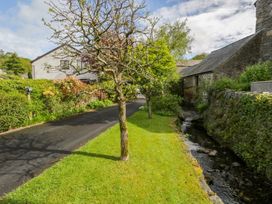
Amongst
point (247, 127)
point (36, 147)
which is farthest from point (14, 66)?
point (247, 127)

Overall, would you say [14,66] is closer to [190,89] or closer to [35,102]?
[35,102]

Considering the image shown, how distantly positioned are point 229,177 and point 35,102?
1079 cm

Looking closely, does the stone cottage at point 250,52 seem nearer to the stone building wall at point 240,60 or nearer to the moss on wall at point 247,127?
the stone building wall at point 240,60

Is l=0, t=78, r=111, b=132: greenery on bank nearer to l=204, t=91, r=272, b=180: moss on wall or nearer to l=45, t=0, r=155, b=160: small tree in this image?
l=45, t=0, r=155, b=160: small tree

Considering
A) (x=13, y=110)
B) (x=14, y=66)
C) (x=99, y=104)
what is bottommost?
(x=99, y=104)

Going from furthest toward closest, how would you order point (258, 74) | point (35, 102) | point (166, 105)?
point (166, 105), point (35, 102), point (258, 74)

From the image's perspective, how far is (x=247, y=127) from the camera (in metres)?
→ 7.92

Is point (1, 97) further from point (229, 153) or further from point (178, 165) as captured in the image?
point (229, 153)

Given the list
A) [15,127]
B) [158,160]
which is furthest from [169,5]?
[15,127]

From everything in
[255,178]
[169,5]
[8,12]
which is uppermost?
[169,5]

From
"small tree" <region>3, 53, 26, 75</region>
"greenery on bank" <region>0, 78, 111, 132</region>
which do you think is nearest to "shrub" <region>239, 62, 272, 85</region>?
"greenery on bank" <region>0, 78, 111, 132</region>

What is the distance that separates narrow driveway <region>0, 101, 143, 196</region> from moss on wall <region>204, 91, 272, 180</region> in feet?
19.5

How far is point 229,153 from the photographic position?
8.45 meters

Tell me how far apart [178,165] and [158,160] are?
23.7 inches
